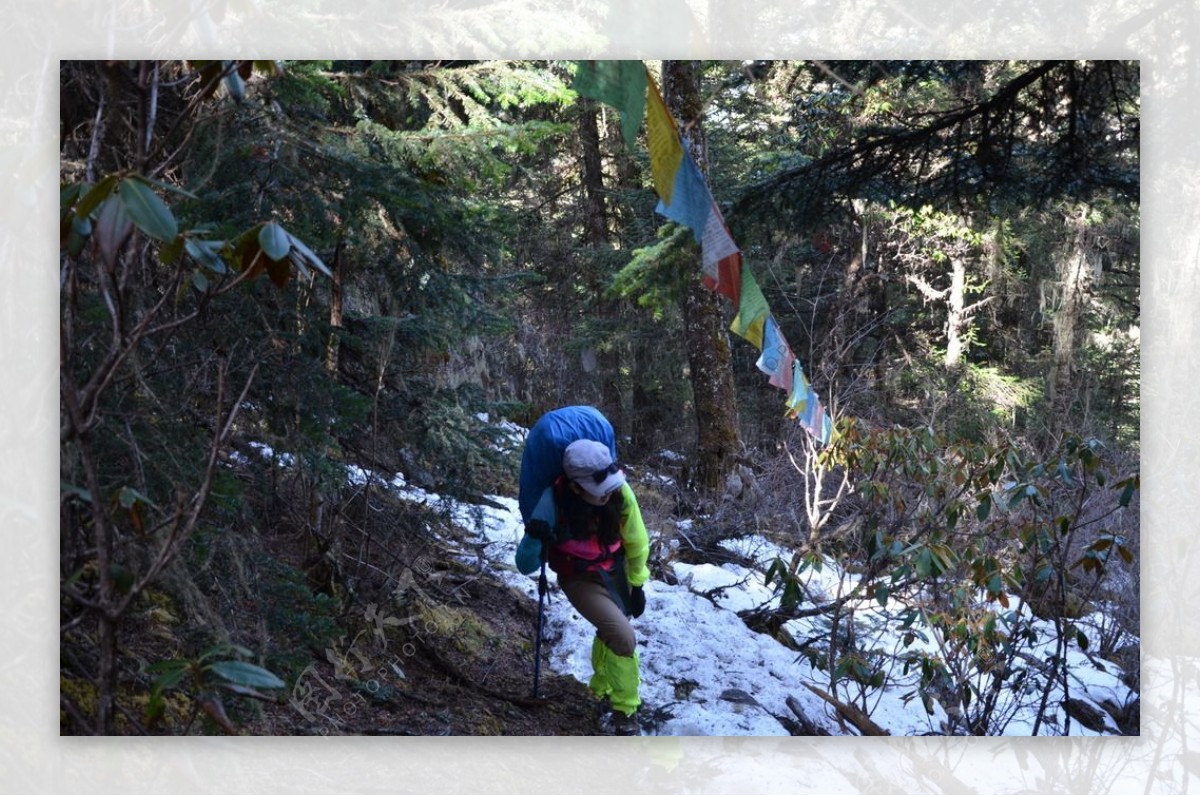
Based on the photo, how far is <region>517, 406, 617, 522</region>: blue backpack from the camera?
9.66ft

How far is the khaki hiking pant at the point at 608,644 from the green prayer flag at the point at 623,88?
136cm

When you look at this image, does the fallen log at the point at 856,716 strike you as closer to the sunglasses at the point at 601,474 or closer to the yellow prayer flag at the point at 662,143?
the sunglasses at the point at 601,474

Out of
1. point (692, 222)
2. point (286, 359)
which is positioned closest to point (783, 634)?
point (692, 222)

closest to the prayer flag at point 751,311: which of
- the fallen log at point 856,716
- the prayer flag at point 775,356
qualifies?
the prayer flag at point 775,356

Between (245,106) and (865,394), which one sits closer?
(245,106)

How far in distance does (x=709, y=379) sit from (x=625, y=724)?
1580 millimetres

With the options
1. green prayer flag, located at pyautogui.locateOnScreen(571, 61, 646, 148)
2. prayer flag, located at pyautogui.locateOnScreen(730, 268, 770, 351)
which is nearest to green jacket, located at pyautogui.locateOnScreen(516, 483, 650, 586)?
prayer flag, located at pyautogui.locateOnScreen(730, 268, 770, 351)

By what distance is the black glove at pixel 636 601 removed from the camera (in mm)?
2973

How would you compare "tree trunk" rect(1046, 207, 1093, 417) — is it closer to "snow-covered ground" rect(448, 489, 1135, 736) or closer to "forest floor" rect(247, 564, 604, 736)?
"snow-covered ground" rect(448, 489, 1135, 736)

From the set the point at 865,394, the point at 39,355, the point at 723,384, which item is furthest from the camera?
the point at 723,384

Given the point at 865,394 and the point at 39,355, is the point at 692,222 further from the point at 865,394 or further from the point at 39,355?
the point at 39,355

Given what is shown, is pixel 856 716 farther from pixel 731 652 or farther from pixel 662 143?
pixel 662 143

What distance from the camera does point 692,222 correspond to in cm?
268

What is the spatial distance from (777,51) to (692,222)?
616 millimetres
